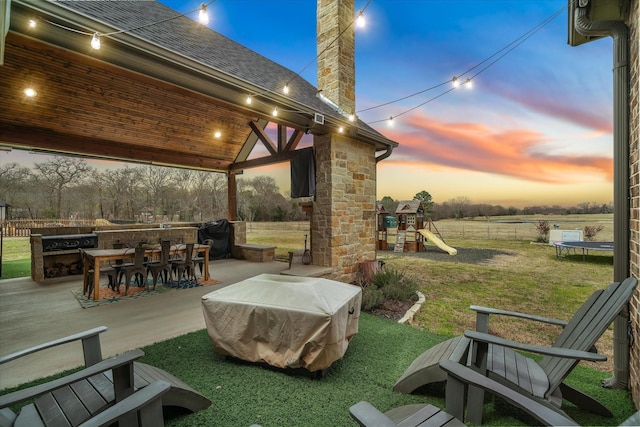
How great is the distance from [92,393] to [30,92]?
6.36 metres

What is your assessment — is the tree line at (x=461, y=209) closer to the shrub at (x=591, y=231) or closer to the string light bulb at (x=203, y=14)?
the shrub at (x=591, y=231)

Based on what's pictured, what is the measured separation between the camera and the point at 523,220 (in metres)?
14.4

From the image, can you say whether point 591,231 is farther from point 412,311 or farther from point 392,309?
point 392,309

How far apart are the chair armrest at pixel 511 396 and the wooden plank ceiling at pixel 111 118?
399 centimetres

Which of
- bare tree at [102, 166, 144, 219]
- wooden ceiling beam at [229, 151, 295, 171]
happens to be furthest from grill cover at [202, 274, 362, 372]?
bare tree at [102, 166, 144, 219]

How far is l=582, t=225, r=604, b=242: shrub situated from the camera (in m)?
11.7

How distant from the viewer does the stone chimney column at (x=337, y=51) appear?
19.9 feet

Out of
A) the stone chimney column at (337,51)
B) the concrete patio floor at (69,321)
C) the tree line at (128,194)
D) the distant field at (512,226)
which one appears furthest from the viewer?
the distant field at (512,226)

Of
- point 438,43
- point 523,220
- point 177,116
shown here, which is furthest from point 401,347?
point 523,220

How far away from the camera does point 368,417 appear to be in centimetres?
107

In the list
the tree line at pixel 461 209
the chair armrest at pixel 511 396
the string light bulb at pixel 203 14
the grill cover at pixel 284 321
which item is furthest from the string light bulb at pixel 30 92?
the tree line at pixel 461 209

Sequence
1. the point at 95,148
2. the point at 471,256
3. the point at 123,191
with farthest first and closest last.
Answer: the point at 123,191, the point at 471,256, the point at 95,148

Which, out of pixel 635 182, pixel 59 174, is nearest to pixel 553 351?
pixel 635 182

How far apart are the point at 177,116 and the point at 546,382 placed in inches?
338
